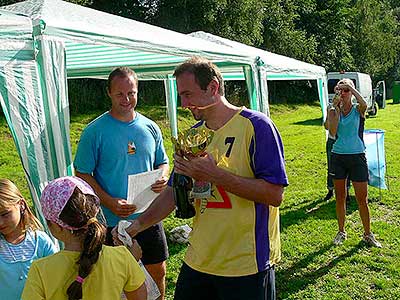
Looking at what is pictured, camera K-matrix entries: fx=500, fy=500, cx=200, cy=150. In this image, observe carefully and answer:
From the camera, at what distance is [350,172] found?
16.9ft

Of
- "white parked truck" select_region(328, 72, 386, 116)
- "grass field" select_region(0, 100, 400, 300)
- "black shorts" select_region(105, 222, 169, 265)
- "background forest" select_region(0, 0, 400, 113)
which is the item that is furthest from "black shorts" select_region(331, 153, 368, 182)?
"white parked truck" select_region(328, 72, 386, 116)

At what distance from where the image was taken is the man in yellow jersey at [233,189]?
2072mm

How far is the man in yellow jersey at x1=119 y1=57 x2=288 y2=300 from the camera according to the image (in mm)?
2072

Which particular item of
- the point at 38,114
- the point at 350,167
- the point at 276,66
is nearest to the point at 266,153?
the point at 38,114

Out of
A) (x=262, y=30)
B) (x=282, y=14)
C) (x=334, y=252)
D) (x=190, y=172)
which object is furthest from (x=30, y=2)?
(x=282, y=14)

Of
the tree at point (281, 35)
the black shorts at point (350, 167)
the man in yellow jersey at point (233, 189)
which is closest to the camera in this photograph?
the man in yellow jersey at point (233, 189)

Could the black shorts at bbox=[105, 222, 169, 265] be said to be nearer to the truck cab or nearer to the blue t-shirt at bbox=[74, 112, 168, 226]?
the blue t-shirt at bbox=[74, 112, 168, 226]

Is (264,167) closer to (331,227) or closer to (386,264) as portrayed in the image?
(386,264)

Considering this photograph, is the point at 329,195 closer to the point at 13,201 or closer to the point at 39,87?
the point at 39,87

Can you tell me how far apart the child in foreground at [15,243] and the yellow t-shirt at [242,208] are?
858 millimetres

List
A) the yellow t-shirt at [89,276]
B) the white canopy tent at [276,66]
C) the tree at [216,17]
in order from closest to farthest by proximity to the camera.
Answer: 1. the yellow t-shirt at [89,276]
2. the white canopy tent at [276,66]
3. the tree at [216,17]

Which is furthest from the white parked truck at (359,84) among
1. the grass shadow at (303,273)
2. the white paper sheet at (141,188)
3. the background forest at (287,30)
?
the white paper sheet at (141,188)

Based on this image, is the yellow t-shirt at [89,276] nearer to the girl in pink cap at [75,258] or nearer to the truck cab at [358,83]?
the girl in pink cap at [75,258]

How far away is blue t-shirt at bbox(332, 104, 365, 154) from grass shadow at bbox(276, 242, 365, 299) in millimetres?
1029
